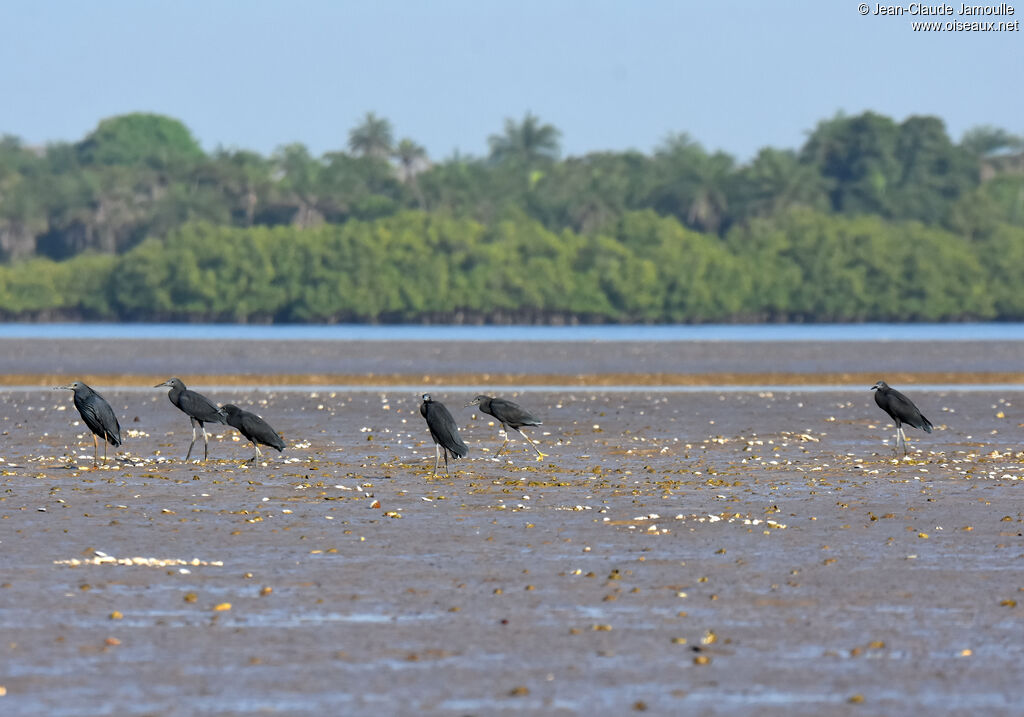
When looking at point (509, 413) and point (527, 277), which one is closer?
point (509, 413)

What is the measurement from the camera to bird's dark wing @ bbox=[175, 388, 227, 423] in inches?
827

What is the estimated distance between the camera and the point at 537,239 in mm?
144000

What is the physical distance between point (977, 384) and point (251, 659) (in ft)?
114

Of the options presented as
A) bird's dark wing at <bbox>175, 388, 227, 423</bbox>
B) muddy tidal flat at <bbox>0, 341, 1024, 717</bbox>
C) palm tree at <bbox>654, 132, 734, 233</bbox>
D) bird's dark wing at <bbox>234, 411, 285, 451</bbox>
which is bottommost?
muddy tidal flat at <bbox>0, 341, 1024, 717</bbox>

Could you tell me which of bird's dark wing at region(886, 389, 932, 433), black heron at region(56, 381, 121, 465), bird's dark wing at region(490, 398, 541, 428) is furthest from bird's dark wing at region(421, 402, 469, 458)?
bird's dark wing at region(886, 389, 932, 433)

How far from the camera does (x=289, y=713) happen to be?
8539 mm

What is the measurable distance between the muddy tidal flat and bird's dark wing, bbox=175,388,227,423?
1.91 ft

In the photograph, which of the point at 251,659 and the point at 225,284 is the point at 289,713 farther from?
the point at 225,284

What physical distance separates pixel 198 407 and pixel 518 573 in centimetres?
911

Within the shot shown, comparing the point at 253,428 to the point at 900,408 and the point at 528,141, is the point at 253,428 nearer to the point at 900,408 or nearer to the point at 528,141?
the point at 900,408

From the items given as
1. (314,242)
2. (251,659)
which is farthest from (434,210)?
(251,659)

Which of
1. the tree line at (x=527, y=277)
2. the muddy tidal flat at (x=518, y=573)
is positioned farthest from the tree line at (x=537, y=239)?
the muddy tidal flat at (x=518, y=573)

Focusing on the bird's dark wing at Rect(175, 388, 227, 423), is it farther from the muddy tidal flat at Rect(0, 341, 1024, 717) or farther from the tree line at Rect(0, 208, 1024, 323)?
the tree line at Rect(0, 208, 1024, 323)

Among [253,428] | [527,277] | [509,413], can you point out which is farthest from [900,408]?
[527,277]
